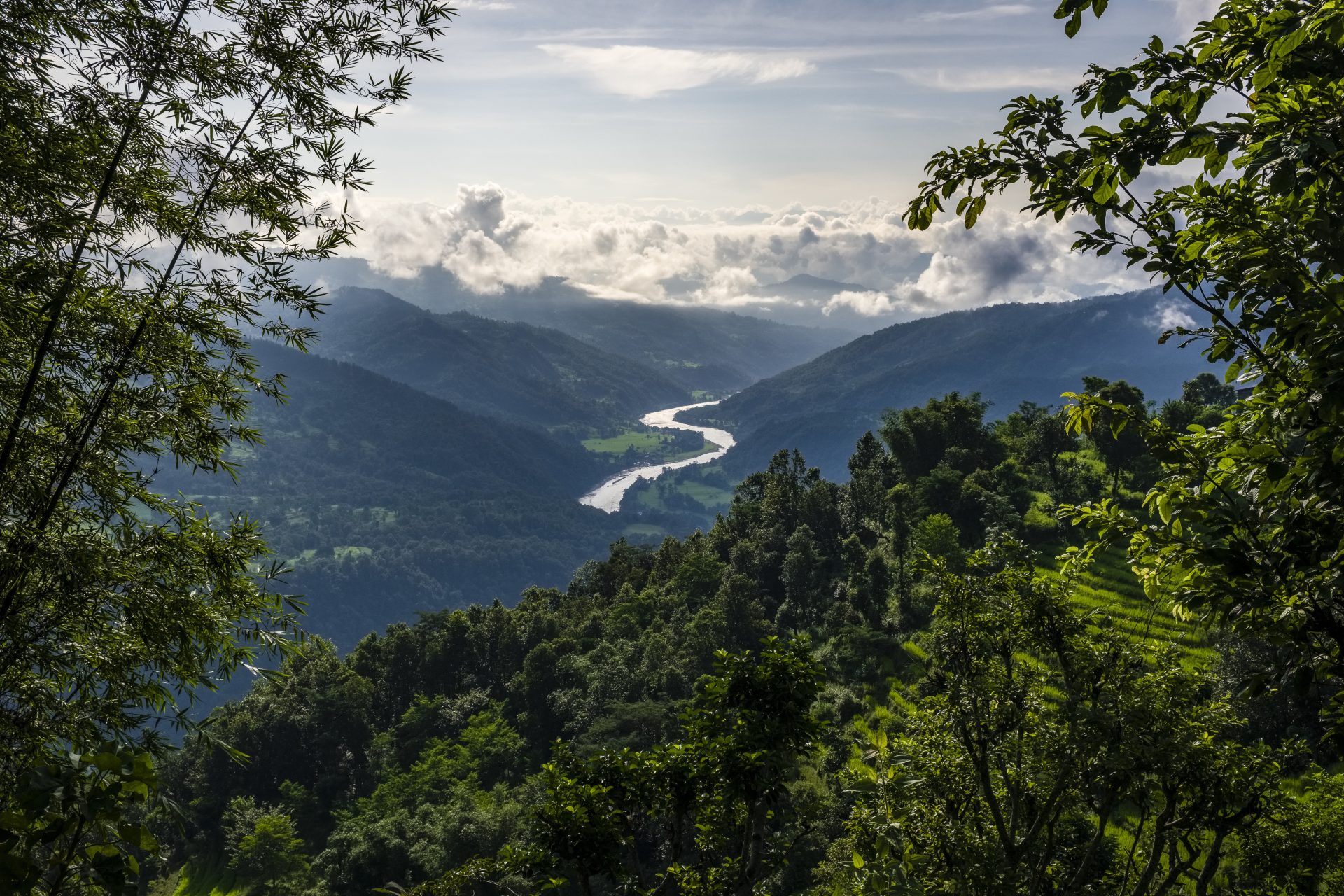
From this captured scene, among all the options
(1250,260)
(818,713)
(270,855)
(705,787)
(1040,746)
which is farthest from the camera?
(270,855)

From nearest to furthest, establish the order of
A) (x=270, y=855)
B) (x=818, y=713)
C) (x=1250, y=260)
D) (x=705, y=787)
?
(x=1250, y=260), (x=705, y=787), (x=818, y=713), (x=270, y=855)

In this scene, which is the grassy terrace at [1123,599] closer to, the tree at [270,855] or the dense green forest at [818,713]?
the dense green forest at [818,713]

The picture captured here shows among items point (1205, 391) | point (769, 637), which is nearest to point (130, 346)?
point (769, 637)

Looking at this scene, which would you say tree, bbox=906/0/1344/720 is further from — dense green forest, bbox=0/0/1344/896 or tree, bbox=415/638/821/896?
tree, bbox=415/638/821/896

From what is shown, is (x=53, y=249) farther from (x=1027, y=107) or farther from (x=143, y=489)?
(x=1027, y=107)

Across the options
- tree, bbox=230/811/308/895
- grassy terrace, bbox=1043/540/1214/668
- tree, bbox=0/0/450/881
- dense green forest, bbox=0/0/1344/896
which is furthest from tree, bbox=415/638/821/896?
tree, bbox=230/811/308/895

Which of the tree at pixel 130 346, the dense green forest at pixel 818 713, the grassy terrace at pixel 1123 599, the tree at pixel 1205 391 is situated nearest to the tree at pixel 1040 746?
the dense green forest at pixel 818 713

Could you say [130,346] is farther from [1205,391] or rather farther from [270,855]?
[1205,391]
